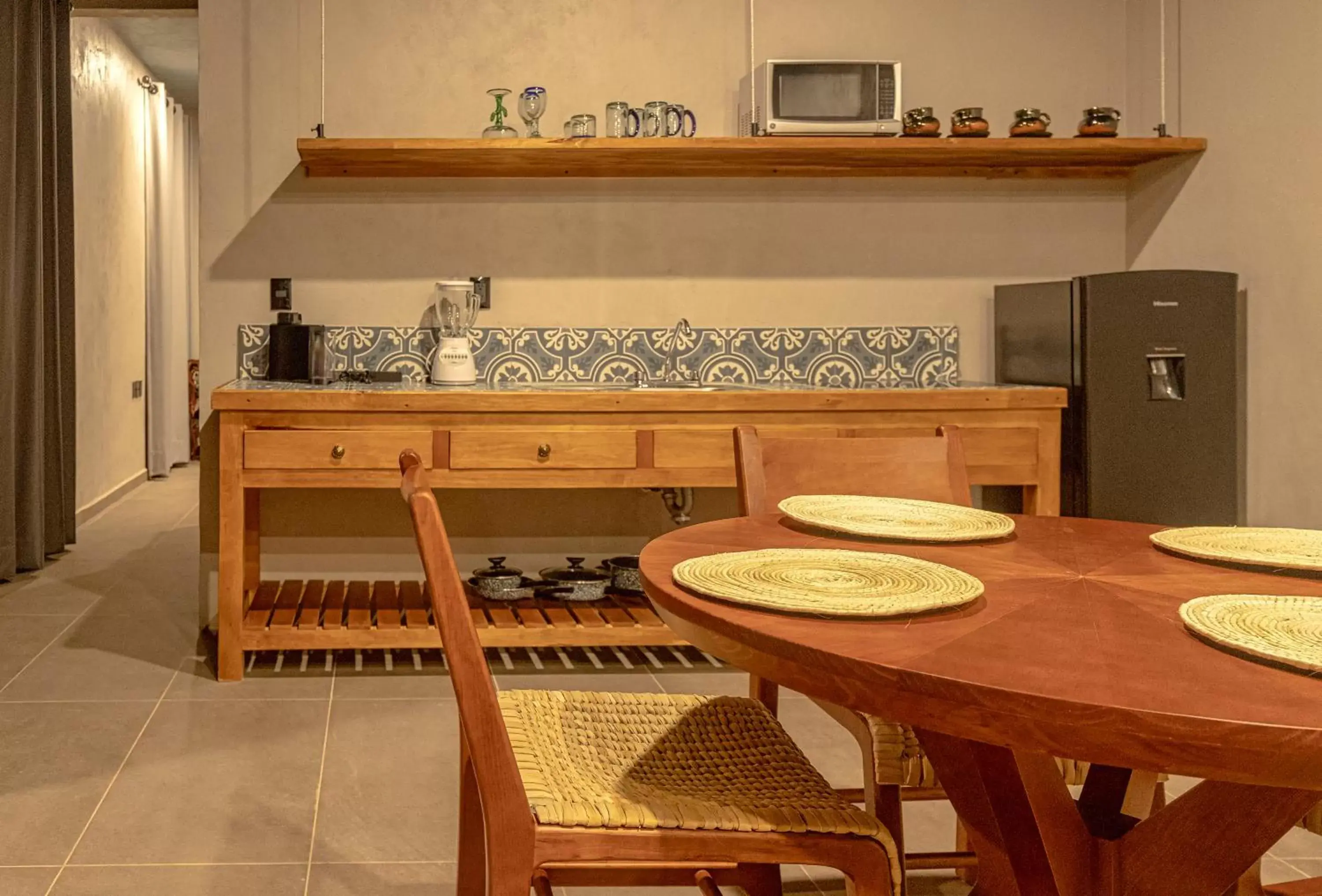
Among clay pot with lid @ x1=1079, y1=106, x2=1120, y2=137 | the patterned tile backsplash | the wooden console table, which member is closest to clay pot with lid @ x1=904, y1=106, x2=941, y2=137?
clay pot with lid @ x1=1079, y1=106, x2=1120, y2=137

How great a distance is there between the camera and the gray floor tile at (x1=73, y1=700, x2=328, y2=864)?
7.43 feet

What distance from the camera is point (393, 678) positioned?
348 centimetres

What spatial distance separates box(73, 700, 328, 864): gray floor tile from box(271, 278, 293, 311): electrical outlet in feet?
4.48

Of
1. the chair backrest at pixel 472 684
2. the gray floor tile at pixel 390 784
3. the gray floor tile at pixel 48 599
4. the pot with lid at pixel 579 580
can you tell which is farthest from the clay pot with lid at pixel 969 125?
the gray floor tile at pixel 48 599

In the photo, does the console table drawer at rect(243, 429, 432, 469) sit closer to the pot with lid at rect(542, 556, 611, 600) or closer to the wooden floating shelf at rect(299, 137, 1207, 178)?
the pot with lid at rect(542, 556, 611, 600)

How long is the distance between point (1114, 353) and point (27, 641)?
11.3ft

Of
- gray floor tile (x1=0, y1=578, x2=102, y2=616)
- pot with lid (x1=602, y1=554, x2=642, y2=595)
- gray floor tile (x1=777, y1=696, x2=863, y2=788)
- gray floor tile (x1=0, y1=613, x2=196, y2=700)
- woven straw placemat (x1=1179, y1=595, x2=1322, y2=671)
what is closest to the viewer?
woven straw placemat (x1=1179, y1=595, x2=1322, y2=671)

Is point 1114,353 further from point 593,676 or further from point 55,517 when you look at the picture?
point 55,517

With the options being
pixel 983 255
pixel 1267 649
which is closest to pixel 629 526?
pixel 983 255

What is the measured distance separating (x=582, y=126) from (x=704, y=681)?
174 cm

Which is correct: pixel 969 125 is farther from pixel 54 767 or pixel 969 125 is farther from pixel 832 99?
pixel 54 767

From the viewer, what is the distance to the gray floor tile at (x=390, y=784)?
7.53ft

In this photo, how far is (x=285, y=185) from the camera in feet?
13.0

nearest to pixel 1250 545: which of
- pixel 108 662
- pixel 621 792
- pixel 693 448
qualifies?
pixel 621 792
